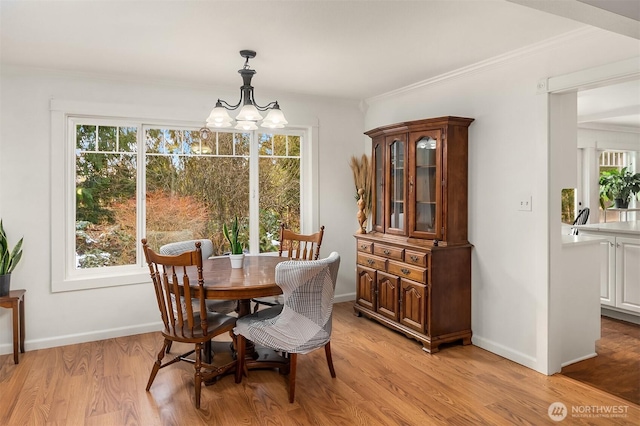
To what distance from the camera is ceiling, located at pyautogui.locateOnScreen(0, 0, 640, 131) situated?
7.93 feet

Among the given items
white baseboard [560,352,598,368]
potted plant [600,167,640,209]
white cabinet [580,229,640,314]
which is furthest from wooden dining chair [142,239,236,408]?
potted plant [600,167,640,209]

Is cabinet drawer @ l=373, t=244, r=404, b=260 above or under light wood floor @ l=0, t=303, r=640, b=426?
above

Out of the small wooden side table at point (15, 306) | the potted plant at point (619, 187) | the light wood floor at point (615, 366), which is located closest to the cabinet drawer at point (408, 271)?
the light wood floor at point (615, 366)

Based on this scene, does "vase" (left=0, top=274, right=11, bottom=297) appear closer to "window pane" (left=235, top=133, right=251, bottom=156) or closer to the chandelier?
the chandelier

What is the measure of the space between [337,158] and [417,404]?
119 inches

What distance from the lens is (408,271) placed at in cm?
377

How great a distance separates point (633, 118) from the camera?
21.1 feet

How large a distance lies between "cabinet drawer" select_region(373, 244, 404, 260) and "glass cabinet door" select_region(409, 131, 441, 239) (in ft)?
0.64

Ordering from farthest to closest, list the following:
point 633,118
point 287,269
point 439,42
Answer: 1. point 633,118
2. point 439,42
3. point 287,269

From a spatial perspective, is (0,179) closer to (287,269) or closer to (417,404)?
(287,269)

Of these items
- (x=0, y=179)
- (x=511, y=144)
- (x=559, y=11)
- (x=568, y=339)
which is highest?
(x=559, y=11)

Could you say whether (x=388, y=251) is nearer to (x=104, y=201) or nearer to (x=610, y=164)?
(x=104, y=201)

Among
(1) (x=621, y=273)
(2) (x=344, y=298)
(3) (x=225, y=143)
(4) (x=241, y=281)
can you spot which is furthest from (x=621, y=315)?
(3) (x=225, y=143)

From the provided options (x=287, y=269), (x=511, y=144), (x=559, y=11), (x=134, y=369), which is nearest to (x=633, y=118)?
(x=511, y=144)
